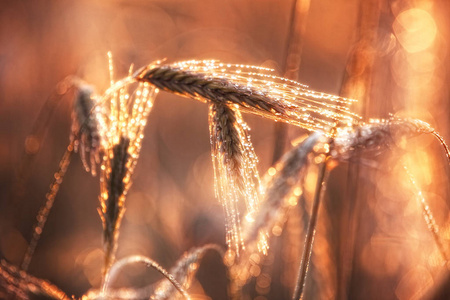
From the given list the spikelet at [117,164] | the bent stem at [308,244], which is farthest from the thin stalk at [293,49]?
the spikelet at [117,164]

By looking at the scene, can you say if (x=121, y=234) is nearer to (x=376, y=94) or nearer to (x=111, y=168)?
(x=376, y=94)

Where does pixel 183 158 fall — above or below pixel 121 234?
above

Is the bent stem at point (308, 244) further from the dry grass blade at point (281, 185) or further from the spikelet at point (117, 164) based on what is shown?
the spikelet at point (117, 164)

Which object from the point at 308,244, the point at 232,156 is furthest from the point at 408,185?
the point at 232,156

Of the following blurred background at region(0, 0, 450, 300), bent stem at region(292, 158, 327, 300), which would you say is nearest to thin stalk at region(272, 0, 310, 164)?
blurred background at region(0, 0, 450, 300)

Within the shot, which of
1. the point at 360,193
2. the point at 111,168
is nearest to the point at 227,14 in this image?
the point at 360,193

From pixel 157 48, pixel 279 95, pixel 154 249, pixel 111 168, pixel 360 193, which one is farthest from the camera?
pixel 157 48

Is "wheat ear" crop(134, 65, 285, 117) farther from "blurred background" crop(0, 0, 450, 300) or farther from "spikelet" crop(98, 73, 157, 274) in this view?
"blurred background" crop(0, 0, 450, 300)
